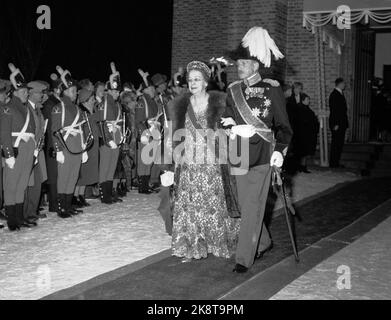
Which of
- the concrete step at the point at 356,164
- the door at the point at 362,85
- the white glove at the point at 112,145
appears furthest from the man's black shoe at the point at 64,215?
the door at the point at 362,85

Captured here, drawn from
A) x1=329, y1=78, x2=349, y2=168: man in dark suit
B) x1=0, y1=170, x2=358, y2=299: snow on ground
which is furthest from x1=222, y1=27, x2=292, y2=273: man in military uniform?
x1=329, y1=78, x2=349, y2=168: man in dark suit

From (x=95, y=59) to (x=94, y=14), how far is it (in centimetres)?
243

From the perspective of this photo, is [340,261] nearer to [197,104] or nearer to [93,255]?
[197,104]

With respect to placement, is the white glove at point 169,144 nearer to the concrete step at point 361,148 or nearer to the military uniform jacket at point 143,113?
the military uniform jacket at point 143,113

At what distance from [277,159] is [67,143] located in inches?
146

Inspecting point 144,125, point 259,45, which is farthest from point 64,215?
point 259,45

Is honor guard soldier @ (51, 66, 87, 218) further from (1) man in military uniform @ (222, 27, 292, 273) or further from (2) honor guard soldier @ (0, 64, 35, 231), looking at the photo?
(1) man in military uniform @ (222, 27, 292, 273)

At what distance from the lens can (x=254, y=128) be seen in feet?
17.1

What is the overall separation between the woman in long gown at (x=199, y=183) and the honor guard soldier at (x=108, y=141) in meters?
3.38

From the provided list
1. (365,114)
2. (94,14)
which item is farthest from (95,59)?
(365,114)

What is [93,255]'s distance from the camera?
5.77m

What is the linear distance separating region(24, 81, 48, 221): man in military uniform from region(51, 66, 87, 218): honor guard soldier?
21cm

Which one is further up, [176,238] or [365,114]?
[365,114]
